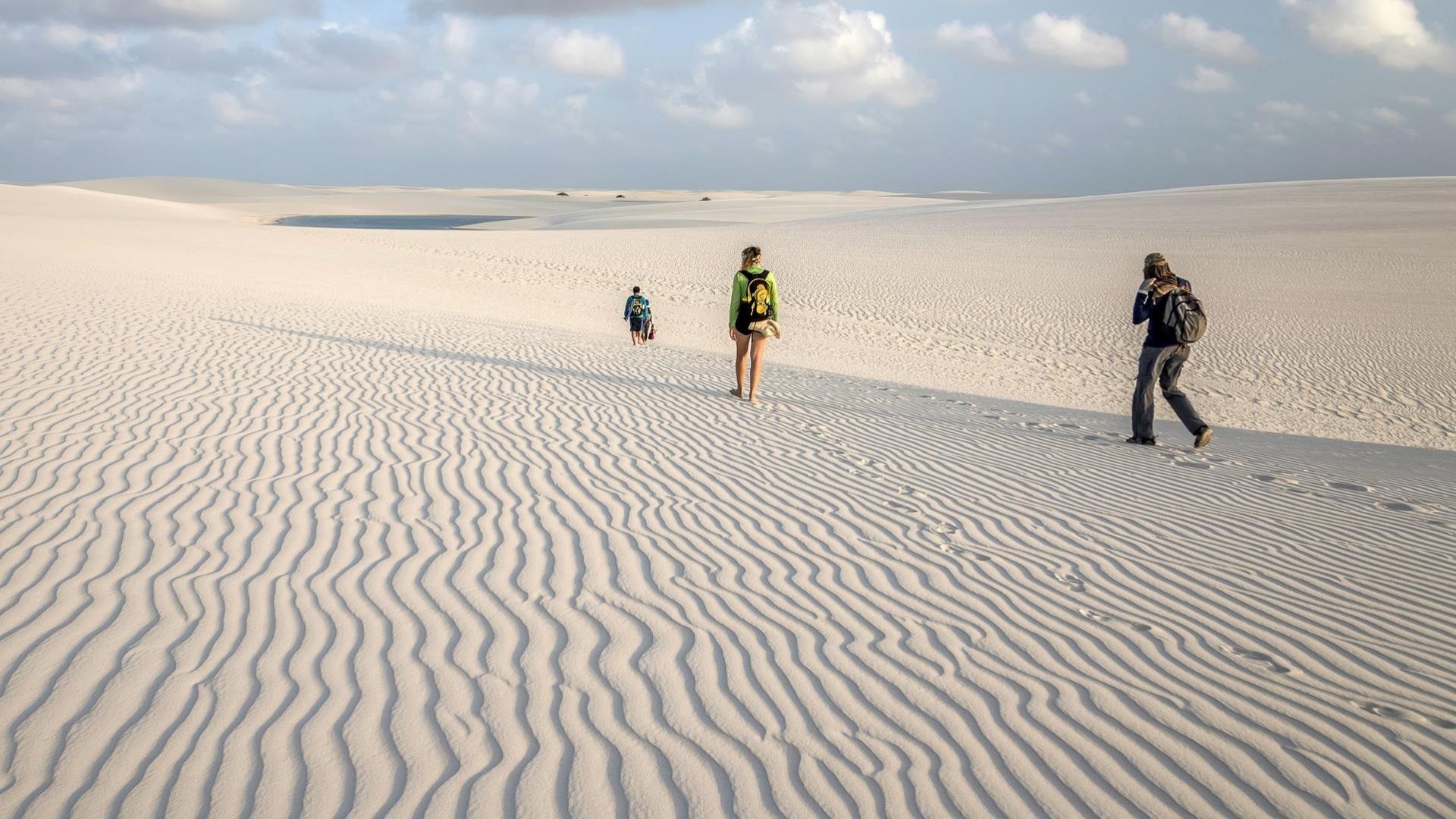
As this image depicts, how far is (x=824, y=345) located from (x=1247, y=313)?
1016cm

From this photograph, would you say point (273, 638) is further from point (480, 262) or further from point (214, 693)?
point (480, 262)

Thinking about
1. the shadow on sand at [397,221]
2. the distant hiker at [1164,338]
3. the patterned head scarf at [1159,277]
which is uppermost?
the patterned head scarf at [1159,277]

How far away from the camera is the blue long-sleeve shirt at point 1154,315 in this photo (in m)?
8.54

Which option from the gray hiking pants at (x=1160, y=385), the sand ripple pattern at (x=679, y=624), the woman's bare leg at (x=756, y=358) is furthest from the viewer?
the woman's bare leg at (x=756, y=358)

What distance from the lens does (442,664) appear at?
373cm

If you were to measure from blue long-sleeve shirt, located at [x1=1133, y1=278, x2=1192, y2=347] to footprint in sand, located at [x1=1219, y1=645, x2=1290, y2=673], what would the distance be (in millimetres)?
4732

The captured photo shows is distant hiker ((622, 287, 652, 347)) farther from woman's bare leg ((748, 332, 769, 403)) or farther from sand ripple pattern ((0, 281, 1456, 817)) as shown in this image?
sand ripple pattern ((0, 281, 1456, 817))

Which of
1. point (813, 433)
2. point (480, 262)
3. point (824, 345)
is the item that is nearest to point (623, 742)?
point (813, 433)

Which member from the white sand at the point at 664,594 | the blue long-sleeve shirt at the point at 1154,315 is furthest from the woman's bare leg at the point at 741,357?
the blue long-sleeve shirt at the point at 1154,315

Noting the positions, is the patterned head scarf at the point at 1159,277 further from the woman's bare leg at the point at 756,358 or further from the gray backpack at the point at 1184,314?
the woman's bare leg at the point at 756,358

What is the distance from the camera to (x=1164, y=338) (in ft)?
29.3

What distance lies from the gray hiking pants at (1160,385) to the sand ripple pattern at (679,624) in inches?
41.5

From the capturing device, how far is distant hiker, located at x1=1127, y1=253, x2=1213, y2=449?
860cm

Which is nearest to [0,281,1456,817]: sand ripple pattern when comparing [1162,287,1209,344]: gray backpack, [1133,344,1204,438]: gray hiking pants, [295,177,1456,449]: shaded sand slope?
[1133,344,1204,438]: gray hiking pants
